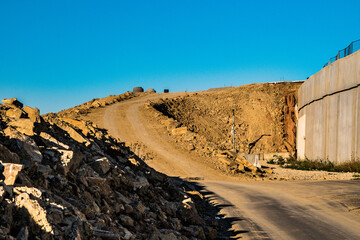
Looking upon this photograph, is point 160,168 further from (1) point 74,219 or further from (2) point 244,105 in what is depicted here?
(2) point 244,105

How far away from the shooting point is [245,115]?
6519 centimetres

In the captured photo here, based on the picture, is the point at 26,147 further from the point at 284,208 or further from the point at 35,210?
the point at 284,208

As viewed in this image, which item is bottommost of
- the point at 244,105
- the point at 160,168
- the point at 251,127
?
the point at 160,168

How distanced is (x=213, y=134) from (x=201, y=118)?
171 inches

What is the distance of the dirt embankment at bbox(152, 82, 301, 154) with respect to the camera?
58656 millimetres

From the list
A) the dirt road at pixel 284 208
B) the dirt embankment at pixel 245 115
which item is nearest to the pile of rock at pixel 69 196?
the dirt road at pixel 284 208

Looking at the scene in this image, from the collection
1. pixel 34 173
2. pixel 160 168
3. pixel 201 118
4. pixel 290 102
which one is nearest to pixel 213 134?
pixel 201 118

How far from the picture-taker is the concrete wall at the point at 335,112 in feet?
93.5

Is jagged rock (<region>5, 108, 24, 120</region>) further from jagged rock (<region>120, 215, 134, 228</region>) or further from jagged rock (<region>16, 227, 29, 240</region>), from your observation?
jagged rock (<region>16, 227, 29, 240</region>)

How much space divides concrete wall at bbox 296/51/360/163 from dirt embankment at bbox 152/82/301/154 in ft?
57.2

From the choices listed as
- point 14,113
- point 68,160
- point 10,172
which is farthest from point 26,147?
point 14,113

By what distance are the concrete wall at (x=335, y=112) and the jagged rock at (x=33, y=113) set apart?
80.3 feet

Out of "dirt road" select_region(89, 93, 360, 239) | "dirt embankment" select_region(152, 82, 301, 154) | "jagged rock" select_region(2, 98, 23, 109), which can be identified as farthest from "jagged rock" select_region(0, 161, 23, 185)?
"dirt embankment" select_region(152, 82, 301, 154)

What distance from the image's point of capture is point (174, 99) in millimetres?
63188
